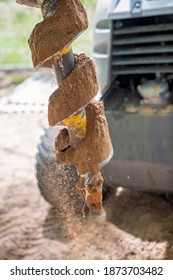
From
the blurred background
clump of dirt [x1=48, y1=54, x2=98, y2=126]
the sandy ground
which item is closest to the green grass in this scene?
the blurred background

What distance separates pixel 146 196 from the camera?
3.14 metres

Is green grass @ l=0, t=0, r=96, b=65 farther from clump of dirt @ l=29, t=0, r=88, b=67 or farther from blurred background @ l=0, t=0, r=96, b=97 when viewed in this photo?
clump of dirt @ l=29, t=0, r=88, b=67

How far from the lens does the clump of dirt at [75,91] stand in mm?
1438

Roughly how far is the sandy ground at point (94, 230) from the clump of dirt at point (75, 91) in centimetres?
148

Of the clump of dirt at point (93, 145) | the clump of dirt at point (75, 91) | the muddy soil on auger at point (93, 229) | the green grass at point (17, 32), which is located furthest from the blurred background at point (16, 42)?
the clump of dirt at point (75, 91)

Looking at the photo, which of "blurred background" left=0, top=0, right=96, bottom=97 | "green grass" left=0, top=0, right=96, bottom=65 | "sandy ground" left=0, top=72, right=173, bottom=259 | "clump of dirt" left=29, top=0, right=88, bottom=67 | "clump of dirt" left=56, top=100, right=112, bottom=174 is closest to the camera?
"clump of dirt" left=29, top=0, right=88, bottom=67

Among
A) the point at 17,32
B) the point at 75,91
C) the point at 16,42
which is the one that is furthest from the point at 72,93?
the point at 17,32

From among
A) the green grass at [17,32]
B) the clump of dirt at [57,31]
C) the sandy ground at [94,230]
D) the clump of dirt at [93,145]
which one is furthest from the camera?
the green grass at [17,32]

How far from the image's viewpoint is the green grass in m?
7.08

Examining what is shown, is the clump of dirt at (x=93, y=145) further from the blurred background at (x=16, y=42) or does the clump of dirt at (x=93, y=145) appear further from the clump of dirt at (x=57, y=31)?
the blurred background at (x=16, y=42)

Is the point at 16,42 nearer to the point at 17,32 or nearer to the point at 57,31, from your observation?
the point at 17,32

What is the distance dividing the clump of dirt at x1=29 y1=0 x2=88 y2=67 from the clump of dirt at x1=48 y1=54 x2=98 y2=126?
0.11 meters

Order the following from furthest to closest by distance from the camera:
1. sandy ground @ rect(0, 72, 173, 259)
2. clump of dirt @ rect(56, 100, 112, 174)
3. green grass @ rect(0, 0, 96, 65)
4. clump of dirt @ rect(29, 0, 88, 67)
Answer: green grass @ rect(0, 0, 96, 65) → sandy ground @ rect(0, 72, 173, 259) → clump of dirt @ rect(56, 100, 112, 174) → clump of dirt @ rect(29, 0, 88, 67)
